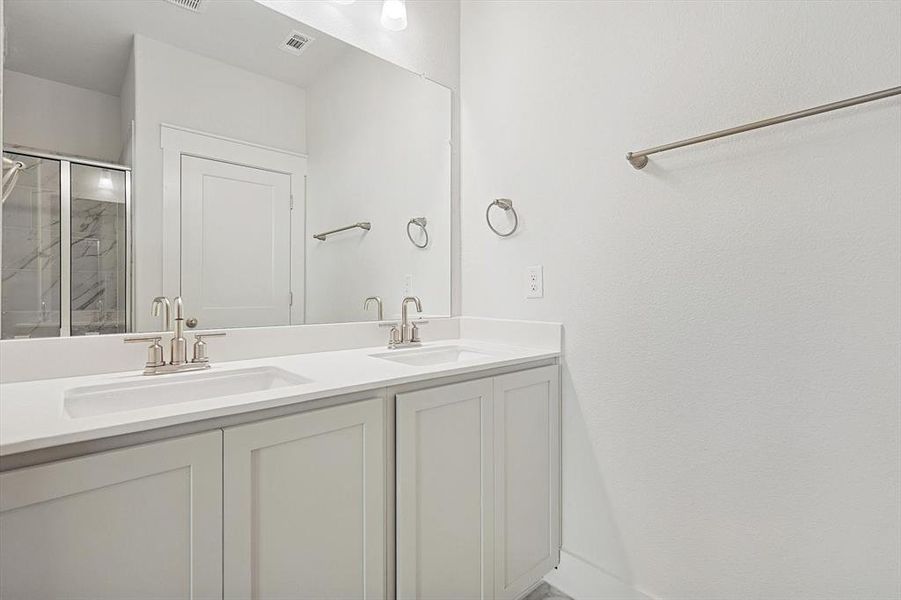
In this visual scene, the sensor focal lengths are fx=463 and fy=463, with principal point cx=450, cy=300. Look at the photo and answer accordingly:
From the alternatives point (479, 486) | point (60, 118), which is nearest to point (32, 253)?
point (60, 118)

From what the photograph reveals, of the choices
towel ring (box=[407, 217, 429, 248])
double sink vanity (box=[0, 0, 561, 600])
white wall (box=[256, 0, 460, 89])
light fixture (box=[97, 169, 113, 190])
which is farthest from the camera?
towel ring (box=[407, 217, 429, 248])

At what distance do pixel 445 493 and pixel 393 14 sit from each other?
1776 mm

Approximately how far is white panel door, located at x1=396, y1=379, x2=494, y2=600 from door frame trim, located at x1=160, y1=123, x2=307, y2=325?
2.11ft

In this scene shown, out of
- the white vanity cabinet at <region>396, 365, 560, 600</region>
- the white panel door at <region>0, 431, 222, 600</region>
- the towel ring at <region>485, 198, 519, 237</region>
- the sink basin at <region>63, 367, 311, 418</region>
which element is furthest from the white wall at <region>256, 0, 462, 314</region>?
the white panel door at <region>0, 431, 222, 600</region>

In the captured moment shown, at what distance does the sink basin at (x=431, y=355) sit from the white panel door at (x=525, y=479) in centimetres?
21

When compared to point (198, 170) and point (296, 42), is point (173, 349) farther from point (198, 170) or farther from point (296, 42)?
point (296, 42)

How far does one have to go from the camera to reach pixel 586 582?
1.65m

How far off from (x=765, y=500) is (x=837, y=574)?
0.20 m

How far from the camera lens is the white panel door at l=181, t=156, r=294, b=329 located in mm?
1407

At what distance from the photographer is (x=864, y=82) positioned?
43.6 inches

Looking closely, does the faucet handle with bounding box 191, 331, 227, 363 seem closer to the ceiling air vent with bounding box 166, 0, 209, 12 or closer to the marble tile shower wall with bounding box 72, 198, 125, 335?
the marble tile shower wall with bounding box 72, 198, 125, 335

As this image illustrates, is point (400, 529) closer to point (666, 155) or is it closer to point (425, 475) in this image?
point (425, 475)

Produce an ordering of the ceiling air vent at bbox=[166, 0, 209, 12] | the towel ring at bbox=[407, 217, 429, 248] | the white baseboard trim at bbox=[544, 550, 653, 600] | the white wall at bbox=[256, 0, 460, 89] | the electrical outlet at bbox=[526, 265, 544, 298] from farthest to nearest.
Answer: the towel ring at bbox=[407, 217, 429, 248], the electrical outlet at bbox=[526, 265, 544, 298], the white wall at bbox=[256, 0, 460, 89], the white baseboard trim at bbox=[544, 550, 653, 600], the ceiling air vent at bbox=[166, 0, 209, 12]

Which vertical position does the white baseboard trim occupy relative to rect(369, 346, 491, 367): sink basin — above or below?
below
